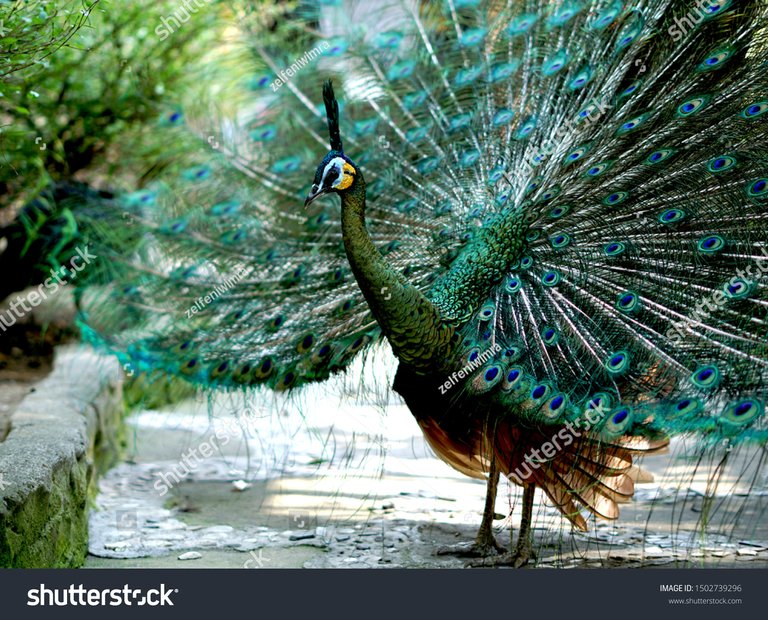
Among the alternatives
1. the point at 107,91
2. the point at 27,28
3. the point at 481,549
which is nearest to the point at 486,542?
the point at 481,549

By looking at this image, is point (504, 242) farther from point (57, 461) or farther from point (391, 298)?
point (57, 461)

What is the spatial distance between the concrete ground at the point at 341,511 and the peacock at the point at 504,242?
0.32 m

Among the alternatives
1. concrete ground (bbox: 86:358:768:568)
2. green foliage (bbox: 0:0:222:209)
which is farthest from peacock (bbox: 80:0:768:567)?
green foliage (bbox: 0:0:222:209)

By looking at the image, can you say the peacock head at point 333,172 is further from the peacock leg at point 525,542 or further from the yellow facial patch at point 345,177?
the peacock leg at point 525,542

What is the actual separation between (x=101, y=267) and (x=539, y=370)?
3213mm

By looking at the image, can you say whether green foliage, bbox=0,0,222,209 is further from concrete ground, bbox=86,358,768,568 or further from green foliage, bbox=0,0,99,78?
green foliage, bbox=0,0,99,78

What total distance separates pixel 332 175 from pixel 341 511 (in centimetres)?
249

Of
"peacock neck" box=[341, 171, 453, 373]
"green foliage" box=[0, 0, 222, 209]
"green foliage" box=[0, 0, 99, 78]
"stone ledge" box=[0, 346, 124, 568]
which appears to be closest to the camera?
"green foliage" box=[0, 0, 99, 78]

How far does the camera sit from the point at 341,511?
577 cm

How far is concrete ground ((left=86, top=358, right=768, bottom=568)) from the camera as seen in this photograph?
4.86m

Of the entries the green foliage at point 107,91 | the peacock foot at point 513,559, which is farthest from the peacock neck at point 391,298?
the green foliage at point 107,91

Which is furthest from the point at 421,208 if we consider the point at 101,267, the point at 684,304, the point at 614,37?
the point at 101,267

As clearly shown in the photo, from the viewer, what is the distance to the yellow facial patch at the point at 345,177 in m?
4.07

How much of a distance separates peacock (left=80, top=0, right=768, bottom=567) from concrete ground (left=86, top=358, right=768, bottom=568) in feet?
1.04
